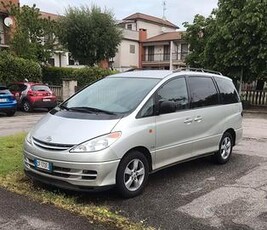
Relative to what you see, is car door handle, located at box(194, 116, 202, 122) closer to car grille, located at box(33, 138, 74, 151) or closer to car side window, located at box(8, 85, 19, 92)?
car grille, located at box(33, 138, 74, 151)

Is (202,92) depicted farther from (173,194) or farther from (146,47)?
(146,47)

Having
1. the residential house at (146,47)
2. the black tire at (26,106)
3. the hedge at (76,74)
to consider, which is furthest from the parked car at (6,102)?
the residential house at (146,47)

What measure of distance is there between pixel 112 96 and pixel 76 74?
2323 centimetres

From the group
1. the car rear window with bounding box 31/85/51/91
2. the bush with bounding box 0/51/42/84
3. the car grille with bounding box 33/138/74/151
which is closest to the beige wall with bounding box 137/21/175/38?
the bush with bounding box 0/51/42/84

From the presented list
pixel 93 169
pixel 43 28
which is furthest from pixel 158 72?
pixel 43 28

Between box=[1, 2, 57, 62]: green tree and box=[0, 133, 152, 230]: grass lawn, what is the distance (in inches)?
821

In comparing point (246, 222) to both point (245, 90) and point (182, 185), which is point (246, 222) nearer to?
point (182, 185)

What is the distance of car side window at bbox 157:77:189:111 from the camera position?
6057 mm

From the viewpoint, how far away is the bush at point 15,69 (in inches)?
911

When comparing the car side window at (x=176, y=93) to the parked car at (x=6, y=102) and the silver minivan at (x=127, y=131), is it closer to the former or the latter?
the silver minivan at (x=127, y=131)

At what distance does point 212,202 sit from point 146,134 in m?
1.26

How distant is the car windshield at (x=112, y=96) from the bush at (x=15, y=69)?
17916 millimetres

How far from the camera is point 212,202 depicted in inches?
208

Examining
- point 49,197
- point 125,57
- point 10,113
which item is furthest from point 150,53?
point 49,197
